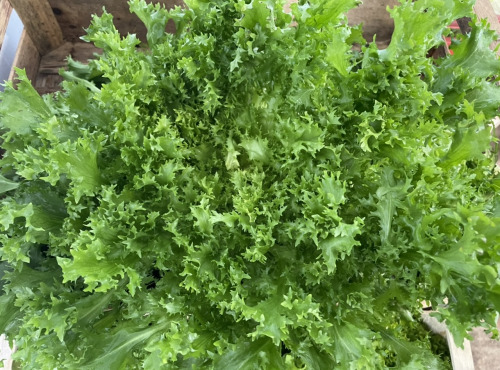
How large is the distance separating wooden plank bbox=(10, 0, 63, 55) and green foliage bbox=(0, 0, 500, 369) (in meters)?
0.76

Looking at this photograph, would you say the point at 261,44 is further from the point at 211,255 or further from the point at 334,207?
the point at 211,255

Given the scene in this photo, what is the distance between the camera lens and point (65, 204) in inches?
59.7

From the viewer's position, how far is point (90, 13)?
221cm

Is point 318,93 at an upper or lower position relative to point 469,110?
lower

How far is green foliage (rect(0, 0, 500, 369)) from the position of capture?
1.24 m

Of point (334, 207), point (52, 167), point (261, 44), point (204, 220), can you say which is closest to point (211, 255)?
point (204, 220)

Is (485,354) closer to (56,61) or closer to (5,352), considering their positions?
(5,352)

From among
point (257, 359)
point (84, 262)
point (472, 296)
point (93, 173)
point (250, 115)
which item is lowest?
point (257, 359)

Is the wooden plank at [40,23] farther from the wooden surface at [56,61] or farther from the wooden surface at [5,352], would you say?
the wooden surface at [5,352]

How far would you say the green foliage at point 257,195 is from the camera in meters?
1.24

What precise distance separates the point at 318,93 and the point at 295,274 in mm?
565

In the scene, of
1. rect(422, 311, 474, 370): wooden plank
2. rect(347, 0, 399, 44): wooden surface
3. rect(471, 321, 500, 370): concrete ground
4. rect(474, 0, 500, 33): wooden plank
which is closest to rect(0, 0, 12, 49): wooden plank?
rect(347, 0, 399, 44): wooden surface

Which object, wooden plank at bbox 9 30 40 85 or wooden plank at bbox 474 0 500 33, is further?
wooden plank at bbox 9 30 40 85

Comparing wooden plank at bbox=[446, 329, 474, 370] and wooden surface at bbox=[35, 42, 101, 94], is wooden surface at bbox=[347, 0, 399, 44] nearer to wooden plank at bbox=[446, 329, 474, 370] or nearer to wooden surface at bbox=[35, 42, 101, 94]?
wooden surface at bbox=[35, 42, 101, 94]
